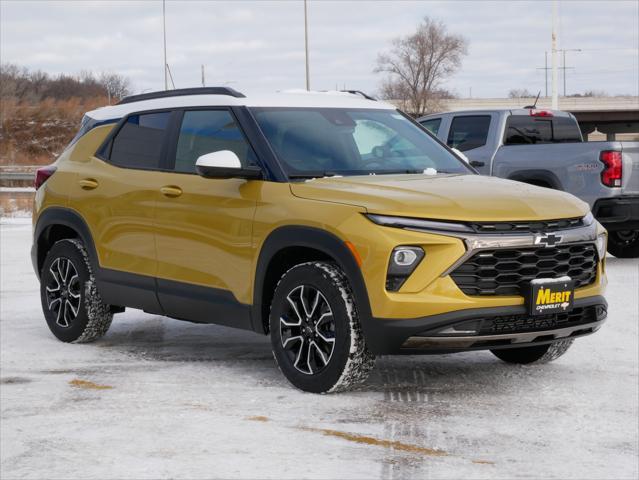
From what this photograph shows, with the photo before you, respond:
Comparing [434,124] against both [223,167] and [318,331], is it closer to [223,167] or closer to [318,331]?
[223,167]

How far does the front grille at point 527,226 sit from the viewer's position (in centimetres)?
604

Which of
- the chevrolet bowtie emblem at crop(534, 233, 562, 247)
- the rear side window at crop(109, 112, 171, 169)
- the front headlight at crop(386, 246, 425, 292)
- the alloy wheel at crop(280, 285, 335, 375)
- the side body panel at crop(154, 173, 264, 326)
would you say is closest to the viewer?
the front headlight at crop(386, 246, 425, 292)

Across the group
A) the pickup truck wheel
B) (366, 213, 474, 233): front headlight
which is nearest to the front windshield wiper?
(366, 213, 474, 233): front headlight

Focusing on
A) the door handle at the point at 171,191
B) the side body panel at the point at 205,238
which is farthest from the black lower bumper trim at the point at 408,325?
the door handle at the point at 171,191

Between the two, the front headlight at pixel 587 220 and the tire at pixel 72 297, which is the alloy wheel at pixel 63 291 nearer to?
the tire at pixel 72 297

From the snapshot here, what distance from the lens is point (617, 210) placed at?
42.5ft

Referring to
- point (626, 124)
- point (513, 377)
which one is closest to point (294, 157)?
point (513, 377)

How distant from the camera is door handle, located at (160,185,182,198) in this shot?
7328 millimetres

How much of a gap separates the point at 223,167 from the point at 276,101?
83 cm

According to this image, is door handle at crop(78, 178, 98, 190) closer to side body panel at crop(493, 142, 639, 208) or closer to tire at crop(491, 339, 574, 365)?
tire at crop(491, 339, 574, 365)

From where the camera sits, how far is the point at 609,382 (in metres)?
6.97

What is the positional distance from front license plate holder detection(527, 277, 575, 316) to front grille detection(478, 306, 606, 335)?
90 mm

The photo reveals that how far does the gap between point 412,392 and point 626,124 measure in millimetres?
76707

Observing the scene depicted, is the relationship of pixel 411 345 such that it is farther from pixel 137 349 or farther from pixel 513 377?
pixel 137 349
